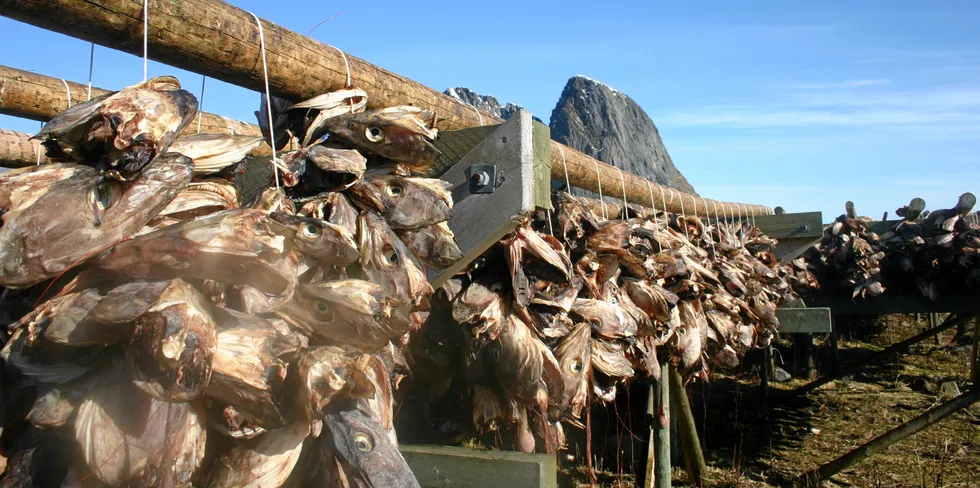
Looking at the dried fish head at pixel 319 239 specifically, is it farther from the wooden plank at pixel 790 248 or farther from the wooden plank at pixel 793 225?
the wooden plank at pixel 790 248

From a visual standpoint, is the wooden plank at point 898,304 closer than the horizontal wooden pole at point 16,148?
No

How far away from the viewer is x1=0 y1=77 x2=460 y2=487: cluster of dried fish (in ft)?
4.16

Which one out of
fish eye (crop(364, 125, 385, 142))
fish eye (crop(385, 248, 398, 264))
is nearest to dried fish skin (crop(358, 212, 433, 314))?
fish eye (crop(385, 248, 398, 264))

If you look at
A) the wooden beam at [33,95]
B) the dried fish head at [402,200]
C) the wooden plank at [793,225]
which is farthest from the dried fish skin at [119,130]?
the wooden plank at [793,225]

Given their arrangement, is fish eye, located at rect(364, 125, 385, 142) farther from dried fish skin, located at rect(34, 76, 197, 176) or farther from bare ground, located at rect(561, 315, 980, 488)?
bare ground, located at rect(561, 315, 980, 488)

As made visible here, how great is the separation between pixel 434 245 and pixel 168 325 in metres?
1.00

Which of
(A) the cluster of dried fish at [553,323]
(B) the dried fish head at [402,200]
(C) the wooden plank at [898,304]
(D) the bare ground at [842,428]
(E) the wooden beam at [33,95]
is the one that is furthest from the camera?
(C) the wooden plank at [898,304]

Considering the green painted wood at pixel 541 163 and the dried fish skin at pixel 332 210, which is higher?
the green painted wood at pixel 541 163

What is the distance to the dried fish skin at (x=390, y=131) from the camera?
2.04 meters

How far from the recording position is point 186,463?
1.30 meters

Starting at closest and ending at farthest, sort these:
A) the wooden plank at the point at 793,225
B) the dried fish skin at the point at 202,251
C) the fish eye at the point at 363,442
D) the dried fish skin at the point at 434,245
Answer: the dried fish skin at the point at 202,251, the fish eye at the point at 363,442, the dried fish skin at the point at 434,245, the wooden plank at the point at 793,225

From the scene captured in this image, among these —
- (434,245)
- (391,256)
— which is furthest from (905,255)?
(391,256)

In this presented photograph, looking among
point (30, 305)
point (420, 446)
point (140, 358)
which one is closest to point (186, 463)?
point (140, 358)

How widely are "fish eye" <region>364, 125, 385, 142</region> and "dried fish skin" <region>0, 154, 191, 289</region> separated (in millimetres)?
714
